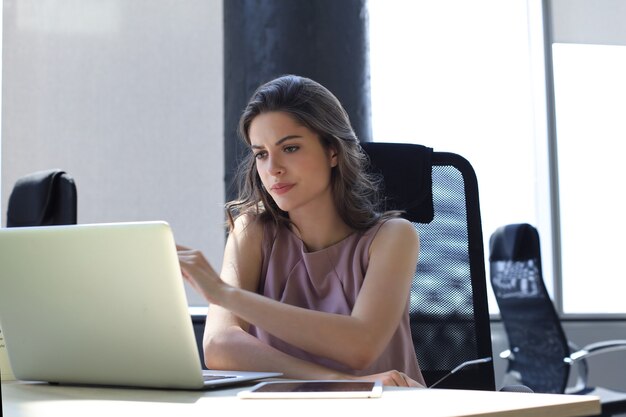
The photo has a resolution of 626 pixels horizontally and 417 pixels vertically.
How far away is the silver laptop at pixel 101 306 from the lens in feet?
4.20

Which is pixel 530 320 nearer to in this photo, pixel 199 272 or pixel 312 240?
pixel 312 240

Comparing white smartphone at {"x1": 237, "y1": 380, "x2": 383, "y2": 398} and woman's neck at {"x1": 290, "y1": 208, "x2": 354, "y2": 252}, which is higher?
woman's neck at {"x1": 290, "y1": 208, "x2": 354, "y2": 252}

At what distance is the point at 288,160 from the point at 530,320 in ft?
6.98

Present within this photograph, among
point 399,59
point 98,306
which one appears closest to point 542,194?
point 399,59

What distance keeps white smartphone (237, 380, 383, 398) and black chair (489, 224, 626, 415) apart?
2.56 metres

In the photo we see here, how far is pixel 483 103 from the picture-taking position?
496cm

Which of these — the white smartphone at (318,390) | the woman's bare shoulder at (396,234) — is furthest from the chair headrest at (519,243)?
the white smartphone at (318,390)

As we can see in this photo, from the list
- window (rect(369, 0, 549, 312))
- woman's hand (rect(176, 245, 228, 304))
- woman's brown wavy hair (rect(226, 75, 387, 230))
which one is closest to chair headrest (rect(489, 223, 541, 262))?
window (rect(369, 0, 549, 312))

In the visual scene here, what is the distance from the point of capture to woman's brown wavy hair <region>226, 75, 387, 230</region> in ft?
7.03

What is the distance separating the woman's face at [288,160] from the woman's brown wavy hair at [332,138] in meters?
0.02

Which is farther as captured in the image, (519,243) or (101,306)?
(519,243)

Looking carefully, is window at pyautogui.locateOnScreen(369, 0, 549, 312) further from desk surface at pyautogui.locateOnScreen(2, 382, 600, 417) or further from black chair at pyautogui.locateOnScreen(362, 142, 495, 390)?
desk surface at pyautogui.locateOnScreen(2, 382, 600, 417)

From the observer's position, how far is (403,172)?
7.37 feet

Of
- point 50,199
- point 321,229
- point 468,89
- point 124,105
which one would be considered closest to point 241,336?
point 321,229
